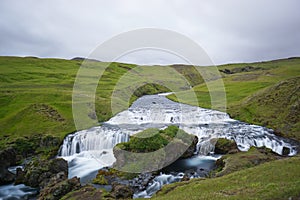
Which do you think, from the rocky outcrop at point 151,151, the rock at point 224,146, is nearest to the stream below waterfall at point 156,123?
the rock at point 224,146

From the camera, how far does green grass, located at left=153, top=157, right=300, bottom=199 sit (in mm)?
15977

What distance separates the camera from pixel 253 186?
18.3 m

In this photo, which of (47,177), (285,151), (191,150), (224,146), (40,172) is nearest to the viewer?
(47,177)

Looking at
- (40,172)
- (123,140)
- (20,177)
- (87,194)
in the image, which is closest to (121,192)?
(87,194)

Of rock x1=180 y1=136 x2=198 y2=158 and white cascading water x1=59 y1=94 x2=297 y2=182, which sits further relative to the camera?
white cascading water x1=59 y1=94 x2=297 y2=182

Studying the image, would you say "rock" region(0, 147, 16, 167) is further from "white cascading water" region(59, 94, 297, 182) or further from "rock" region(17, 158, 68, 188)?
"white cascading water" region(59, 94, 297, 182)

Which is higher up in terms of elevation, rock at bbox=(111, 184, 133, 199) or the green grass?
the green grass

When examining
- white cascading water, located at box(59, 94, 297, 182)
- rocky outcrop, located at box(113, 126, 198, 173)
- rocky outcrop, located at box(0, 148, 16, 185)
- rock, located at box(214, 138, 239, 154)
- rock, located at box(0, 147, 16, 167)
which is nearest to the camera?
rocky outcrop, located at box(113, 126, 198, 173)

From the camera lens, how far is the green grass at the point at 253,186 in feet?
52.4

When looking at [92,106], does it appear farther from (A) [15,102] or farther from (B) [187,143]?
(B) [187,143]

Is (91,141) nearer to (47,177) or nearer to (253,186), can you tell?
(47,177)

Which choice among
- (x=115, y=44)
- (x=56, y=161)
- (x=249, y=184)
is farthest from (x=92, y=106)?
(x=249, y=184)

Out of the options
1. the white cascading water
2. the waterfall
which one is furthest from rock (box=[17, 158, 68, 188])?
the waterfall

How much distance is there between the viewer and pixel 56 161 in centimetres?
Answer: 3384
